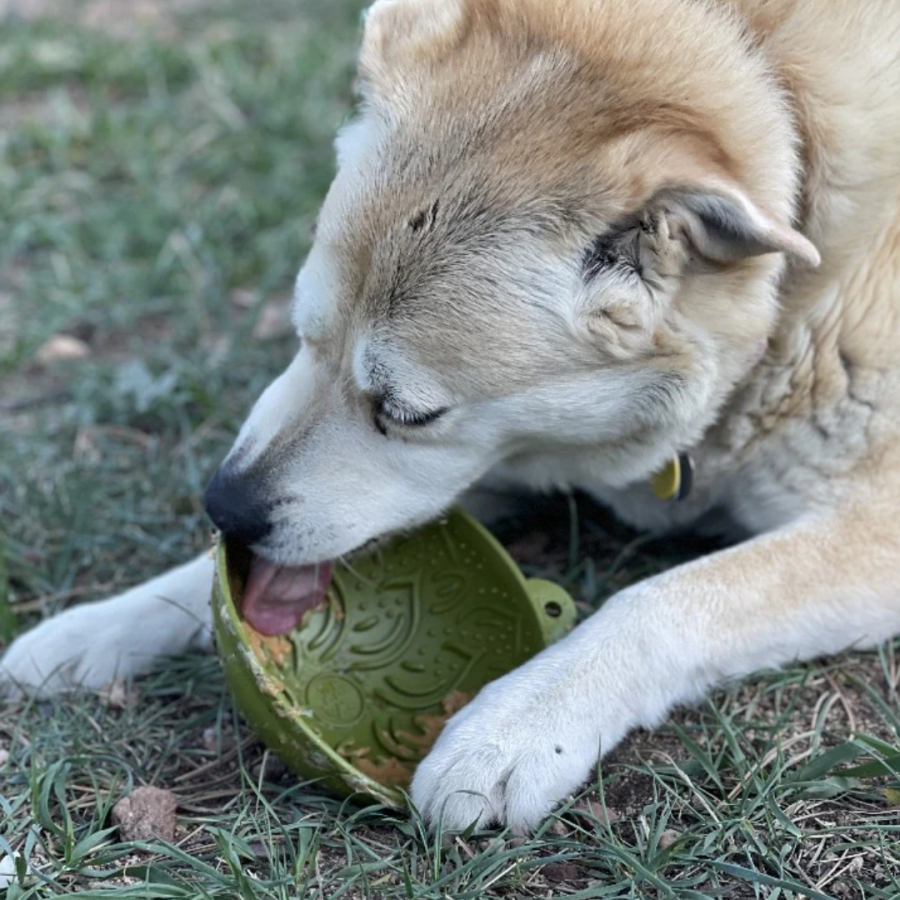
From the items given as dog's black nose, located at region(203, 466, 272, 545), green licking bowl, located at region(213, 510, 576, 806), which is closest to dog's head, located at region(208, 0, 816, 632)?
dog's black nose, located at region(203, 466, 272, 545)

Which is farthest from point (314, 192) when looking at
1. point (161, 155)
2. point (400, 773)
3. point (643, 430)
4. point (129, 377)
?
point (400, 773)

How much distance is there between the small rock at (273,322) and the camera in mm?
4316

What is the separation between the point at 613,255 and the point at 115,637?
4.82 feet

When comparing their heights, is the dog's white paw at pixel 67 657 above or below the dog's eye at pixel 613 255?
below

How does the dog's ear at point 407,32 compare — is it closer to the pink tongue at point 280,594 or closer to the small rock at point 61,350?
the pink tongue at point 280,594

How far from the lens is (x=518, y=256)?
2.49 m

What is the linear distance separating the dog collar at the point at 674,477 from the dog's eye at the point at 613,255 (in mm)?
596

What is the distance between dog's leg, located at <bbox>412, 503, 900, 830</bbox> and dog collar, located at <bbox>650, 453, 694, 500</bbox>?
0.23m

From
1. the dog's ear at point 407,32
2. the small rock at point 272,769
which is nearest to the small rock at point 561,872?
the small rock at point 272,769

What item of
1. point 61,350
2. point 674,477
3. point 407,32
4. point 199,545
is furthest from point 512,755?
point 61,350

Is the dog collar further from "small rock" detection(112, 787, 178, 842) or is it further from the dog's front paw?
"small rock" detection(112, 787, 178, 842)

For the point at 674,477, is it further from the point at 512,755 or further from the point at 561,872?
the point at 561,872

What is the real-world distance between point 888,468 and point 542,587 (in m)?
0.86

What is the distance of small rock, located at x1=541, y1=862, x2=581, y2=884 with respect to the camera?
2350mm
